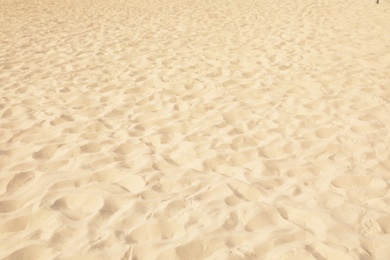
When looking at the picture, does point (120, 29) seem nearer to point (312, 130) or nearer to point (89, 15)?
point (89, 15)

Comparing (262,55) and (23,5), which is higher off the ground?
(23,5)

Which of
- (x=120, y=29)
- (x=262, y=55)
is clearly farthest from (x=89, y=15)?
(x=262, y=55)

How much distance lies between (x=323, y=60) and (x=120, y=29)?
404 centimetres

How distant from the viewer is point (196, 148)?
2791 mm

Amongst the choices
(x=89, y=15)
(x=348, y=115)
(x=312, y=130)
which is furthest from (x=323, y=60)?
(x=89, y=15)

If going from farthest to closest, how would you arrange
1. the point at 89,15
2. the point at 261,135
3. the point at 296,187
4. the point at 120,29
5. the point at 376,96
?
the point at 89,15 < the point at 120,29 < the point at 376,96 < the point at 261,135 < the point at 296,187

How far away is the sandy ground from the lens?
1.93 m

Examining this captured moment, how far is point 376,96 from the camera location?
11.7ft

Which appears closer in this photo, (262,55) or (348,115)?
(348,115)

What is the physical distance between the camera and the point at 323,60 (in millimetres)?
4730

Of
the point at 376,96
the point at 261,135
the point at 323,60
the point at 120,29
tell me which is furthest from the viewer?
the point at 120,29

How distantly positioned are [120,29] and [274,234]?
19.1 ft

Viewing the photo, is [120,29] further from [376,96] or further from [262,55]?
[376,96]

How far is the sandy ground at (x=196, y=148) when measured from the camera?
193 cm
